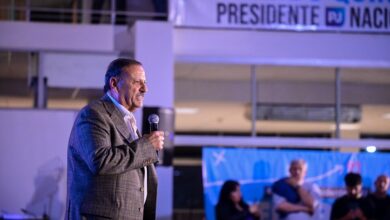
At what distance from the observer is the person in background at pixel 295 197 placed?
10477 millimetres

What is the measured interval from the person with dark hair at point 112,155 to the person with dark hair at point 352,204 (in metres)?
6.69

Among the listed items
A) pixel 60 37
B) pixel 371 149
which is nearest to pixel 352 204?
pixel 371 149

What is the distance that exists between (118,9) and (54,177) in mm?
2810

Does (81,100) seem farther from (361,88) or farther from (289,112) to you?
(361,88)

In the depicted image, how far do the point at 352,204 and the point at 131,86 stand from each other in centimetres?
695

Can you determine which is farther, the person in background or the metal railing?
Result: the metal railing

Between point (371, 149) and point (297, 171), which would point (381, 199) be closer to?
point (371, 149)

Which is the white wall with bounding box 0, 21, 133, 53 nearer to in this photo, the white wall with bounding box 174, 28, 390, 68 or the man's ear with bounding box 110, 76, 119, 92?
the white wall with bounding box 174, 28, 390, 68

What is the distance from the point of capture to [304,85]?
11.9 meters

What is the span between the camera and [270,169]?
417 inches

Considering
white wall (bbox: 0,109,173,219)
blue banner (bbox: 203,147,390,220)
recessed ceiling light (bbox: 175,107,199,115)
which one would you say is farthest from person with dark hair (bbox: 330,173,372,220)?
recessed ceiling light (bbox: 175,107,199,115)

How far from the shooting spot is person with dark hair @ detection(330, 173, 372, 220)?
10.3 m

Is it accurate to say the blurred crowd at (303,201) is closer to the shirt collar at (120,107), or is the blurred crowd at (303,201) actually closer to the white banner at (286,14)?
the white banner at (286,14)

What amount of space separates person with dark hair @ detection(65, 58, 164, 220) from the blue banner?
6466 millimetres
